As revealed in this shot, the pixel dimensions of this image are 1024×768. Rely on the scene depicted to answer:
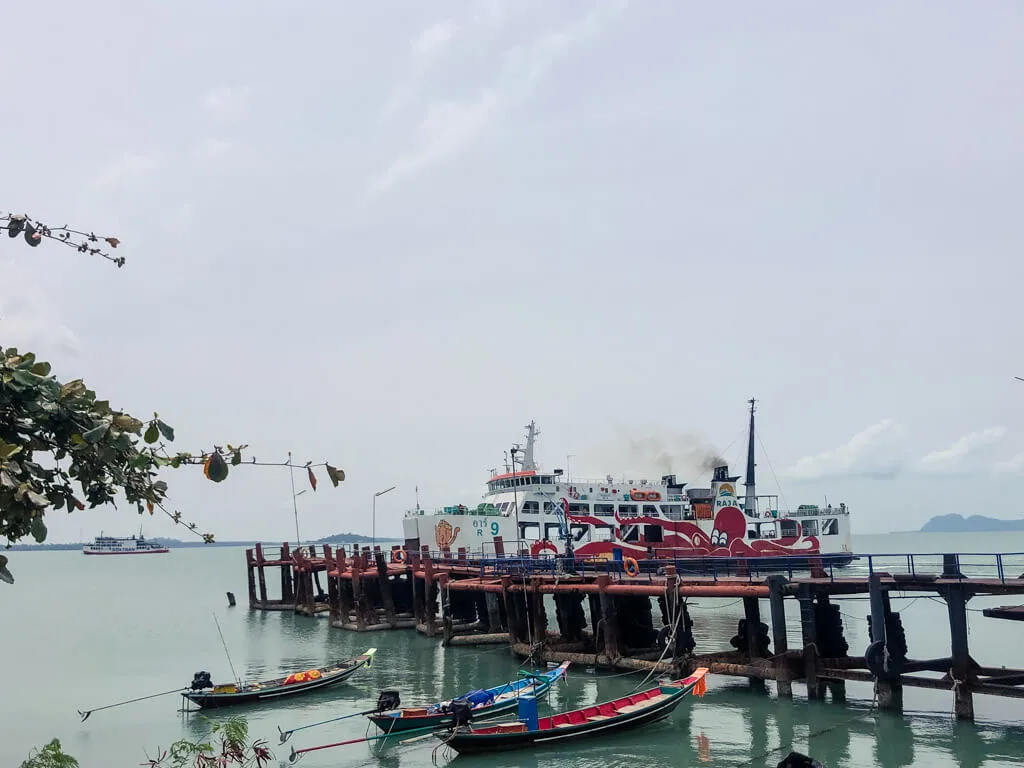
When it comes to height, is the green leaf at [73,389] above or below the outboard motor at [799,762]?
above

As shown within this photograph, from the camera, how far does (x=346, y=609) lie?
53375mm

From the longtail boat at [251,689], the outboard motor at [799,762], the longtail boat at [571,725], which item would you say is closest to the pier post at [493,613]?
the longtail boat at [251,689]

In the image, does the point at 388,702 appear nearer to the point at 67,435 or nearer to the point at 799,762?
the point at 799,762

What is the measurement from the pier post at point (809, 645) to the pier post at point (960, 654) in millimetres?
4165

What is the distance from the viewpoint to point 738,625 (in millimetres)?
37250

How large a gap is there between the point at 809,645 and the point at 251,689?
1994cm

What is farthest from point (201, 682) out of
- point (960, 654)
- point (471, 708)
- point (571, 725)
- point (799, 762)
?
point (960, 654)

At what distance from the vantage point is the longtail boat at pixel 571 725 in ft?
78.4

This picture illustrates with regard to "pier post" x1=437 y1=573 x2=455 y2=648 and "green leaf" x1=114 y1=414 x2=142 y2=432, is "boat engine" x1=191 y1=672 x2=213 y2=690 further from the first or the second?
"green leaf" x1=114 y1=414 x2=142 y2=432

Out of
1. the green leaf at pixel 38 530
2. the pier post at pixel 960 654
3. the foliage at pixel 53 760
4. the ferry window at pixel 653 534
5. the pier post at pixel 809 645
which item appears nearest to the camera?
the green leaf at pixel 38 530

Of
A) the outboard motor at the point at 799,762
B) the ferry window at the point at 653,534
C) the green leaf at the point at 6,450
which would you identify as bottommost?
the outboard motor at the point at 799,762

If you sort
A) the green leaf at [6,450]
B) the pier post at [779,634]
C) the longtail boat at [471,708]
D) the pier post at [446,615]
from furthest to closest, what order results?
the pier post at [446,615], the pier post at [779,634], the longtail boat at [471,708], the green leaf at [6,450]

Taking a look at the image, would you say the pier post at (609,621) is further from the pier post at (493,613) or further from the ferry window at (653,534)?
the ferry window at (653,534)

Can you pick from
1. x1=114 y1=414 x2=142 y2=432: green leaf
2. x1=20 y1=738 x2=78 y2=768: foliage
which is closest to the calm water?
x1=20 y1=738 x2=78 y2=768: foliage
